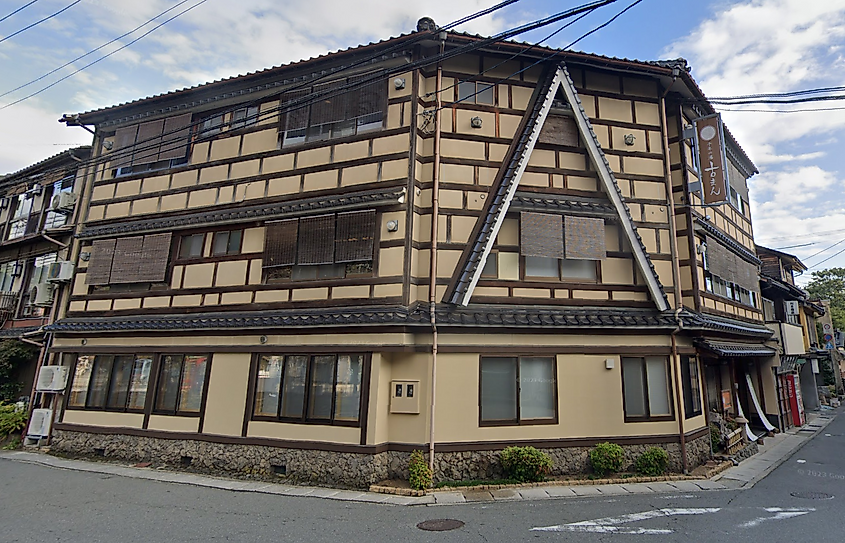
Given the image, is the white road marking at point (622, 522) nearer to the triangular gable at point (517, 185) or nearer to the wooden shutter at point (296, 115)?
the triangular gable at point (517, 185)

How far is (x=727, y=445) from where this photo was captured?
11352 millimetres

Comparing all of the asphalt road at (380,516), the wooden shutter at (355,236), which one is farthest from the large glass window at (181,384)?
the wooden shutter at (355,236)

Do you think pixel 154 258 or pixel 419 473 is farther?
pixel 154 258

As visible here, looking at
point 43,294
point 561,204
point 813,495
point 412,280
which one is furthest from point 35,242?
point 813,495

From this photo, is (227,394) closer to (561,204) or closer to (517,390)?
(517,390)

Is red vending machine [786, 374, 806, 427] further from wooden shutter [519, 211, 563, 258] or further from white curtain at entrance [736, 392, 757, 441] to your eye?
wooden shutter [519, 211, 563, 258]

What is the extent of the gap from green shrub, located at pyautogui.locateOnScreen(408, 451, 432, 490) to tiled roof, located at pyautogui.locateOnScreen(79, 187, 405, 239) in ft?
18.1

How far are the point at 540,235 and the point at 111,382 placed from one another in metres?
12.2

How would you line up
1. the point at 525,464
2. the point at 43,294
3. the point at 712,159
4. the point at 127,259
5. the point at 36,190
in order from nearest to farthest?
the point at 525,464 → the point at 712,159 → the point at 127,259 → the point at 43,294 → the point at 36,190

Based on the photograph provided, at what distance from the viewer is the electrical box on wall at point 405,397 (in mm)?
9175

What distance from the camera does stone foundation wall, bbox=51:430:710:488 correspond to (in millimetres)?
8930

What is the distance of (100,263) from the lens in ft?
42.3

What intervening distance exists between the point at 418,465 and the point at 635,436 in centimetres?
500

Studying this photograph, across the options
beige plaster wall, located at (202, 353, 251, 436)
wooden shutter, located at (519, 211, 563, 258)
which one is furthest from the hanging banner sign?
beige plaster wall, located at (202, 353, 251, 436)
